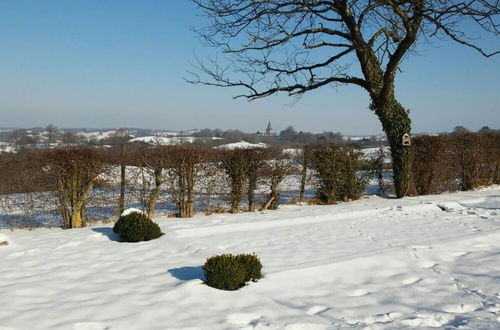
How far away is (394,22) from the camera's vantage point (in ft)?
36.1

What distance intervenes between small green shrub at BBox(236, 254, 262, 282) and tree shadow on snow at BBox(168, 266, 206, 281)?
1.76ft

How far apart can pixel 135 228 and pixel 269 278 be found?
10.2ft

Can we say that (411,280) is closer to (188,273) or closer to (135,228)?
(188,273)

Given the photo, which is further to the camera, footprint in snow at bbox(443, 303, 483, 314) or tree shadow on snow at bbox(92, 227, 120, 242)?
tree shadow on snow at bbox(92, 227, 120, 242)

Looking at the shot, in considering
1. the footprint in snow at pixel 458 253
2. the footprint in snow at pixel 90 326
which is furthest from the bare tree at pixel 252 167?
the footprint in snow at pixel 90 326

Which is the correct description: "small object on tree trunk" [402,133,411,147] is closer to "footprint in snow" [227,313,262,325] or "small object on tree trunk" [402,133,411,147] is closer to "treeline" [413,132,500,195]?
"treeline" [413,132,500,195]

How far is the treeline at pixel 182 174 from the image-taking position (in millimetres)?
8352

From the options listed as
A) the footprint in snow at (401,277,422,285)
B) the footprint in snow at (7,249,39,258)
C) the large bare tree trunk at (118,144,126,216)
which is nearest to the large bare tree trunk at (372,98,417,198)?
the large bare tree trunk at (118,144,126,216)

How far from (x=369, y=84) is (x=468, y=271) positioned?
7805mm

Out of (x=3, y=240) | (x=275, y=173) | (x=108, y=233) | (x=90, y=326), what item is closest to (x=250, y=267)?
(x=90, y=326)

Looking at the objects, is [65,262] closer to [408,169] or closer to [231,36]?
[231,36]

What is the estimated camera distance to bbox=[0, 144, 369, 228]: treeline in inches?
329

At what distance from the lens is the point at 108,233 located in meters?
7.71

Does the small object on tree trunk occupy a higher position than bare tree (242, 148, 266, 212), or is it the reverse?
the small object on tree trunk
